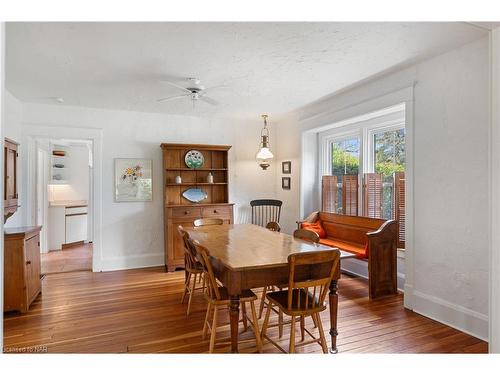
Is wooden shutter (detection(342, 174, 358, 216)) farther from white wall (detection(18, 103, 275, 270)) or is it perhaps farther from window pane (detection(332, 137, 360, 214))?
white wall (detection(18, 103, 275, 270))

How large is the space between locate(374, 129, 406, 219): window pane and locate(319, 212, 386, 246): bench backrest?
0.26 m

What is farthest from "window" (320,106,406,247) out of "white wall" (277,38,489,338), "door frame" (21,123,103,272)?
"door frame" (21,123,103,272)

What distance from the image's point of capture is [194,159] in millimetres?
5375

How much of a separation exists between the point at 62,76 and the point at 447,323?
15.3 ft

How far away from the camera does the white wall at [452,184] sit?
265cm

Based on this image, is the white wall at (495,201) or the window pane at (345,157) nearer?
the white wall at (495,201)

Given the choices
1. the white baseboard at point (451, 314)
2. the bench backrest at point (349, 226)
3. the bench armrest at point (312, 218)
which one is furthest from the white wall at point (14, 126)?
the white baseboard at point (451, 314)

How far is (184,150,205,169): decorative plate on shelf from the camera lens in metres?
5.33

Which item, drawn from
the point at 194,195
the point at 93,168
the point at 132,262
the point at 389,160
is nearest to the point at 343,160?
the point at 389,160

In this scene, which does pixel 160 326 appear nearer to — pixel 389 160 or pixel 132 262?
pixel 132 262

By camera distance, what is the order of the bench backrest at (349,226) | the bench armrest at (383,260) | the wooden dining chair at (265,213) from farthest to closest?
1. the wooden dining chair at (265,213)
2. the bench backrest at (349,226)
3. the bench armrest at (383,260)

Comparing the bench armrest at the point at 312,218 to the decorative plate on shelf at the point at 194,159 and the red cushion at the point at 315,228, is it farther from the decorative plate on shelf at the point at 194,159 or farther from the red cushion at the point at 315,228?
the decorative plate on shelf at the point at 194,159

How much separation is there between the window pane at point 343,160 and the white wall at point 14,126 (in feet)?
15.3

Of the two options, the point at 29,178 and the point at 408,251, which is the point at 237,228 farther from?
the point at 29,178
